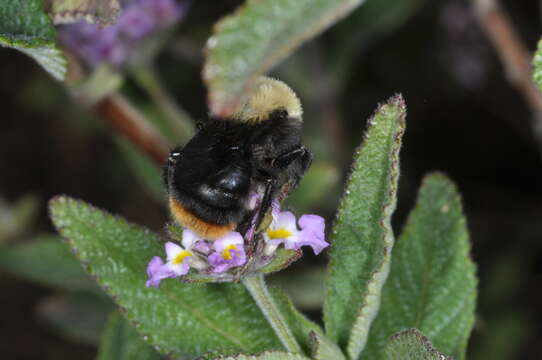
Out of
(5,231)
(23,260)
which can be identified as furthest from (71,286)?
(5,231)

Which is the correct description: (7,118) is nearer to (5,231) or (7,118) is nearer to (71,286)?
(5,231)

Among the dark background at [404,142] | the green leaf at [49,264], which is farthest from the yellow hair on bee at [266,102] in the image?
the dark background at [404,142]

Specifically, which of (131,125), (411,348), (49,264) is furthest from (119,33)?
(411,348)

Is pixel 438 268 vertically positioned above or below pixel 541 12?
below

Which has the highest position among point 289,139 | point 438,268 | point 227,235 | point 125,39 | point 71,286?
point 125,39

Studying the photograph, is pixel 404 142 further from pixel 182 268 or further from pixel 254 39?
pixel 254 39
